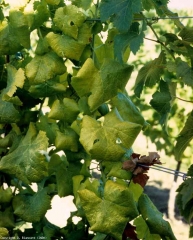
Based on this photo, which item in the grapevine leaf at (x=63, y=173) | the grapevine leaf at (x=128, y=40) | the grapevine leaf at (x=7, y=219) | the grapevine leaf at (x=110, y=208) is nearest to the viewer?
the grapevine leaf at (x=110, y=208)

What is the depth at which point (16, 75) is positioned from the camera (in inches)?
51.8

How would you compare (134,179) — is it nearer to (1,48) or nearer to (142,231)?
(142,231)

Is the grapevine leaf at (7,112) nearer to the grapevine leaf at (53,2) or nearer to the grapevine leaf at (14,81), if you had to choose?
the grapevine leaf at (14,81)

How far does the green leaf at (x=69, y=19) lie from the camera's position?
1.28 m

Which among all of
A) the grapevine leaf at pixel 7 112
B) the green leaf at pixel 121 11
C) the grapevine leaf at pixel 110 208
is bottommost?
the grapevine leaf at pixel 110 208

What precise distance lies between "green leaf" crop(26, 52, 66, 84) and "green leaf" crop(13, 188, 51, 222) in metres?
0.35

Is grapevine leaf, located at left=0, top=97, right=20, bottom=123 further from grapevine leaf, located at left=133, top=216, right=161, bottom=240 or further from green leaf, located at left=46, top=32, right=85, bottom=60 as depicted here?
grapevine leaf, located at left=133, top=216, right=161, bottom=240

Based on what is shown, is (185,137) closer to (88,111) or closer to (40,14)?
(88,111)

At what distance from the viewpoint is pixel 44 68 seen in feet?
4.22

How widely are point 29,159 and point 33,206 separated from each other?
0.66ft

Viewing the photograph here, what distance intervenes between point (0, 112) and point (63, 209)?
4.71m

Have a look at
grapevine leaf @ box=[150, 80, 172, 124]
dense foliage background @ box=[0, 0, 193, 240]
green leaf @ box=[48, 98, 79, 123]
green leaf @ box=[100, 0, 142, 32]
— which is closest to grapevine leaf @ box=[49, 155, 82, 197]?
dense foliage background @ box=[0, 0, 193, 240]

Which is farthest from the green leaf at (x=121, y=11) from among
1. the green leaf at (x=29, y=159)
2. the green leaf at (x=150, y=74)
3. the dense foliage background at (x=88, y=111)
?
the green leaf at (x=29, y=159)

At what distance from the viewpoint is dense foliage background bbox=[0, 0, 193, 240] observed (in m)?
1.17
